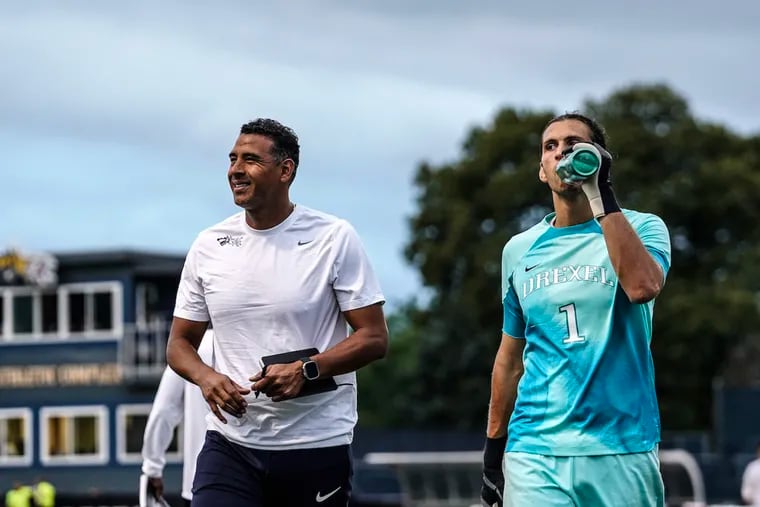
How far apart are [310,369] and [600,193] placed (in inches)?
57.0

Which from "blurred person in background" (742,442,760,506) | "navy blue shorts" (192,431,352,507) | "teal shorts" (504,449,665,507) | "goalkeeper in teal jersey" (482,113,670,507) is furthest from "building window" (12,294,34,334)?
"teal shorts" (504,449,665,507)

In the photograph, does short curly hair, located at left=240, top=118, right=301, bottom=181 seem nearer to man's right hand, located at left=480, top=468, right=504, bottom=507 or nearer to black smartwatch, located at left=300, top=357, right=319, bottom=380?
black smartwatch, located at left=300, top=357, right=319, bottom=380

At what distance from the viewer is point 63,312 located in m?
61.9

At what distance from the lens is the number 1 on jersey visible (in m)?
6.46

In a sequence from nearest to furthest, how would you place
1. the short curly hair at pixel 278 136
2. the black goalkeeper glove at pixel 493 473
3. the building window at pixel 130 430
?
the black goalkeeper glove at pixel 493 473
the short curly hair at pixel 278 136
the building window at pixel 130 430

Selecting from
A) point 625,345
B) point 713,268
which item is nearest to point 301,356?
point 625,345

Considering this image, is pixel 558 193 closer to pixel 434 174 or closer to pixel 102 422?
pixel 102 422

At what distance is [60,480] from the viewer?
58.3 metres

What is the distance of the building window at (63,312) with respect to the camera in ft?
201

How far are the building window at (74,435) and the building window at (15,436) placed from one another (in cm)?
55

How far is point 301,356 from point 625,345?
4.58ft

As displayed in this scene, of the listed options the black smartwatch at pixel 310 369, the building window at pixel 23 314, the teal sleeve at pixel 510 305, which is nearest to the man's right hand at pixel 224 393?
the black smartwatch at pixel 310 369

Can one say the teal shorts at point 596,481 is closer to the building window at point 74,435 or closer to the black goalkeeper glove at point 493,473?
the black goalkeeper glove at point 493,473

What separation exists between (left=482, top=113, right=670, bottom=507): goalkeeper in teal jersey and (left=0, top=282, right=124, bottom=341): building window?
2157 inches
